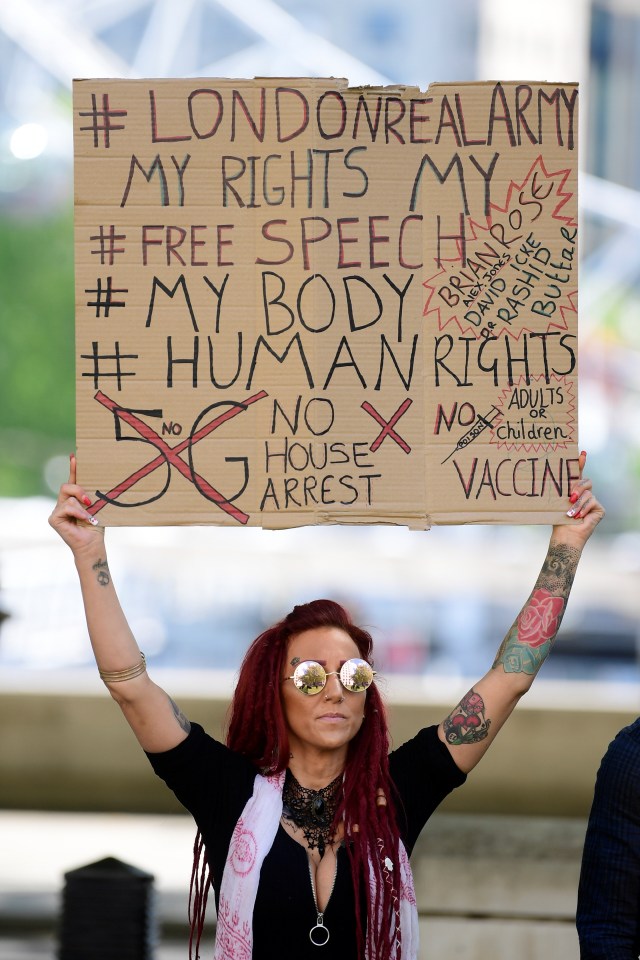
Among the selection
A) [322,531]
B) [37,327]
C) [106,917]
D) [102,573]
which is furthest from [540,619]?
[322,531]

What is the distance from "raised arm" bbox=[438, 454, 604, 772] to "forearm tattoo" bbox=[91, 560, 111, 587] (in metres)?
A: 0.77

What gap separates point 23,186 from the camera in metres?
25.1

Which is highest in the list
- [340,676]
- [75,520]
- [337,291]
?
[337,291]

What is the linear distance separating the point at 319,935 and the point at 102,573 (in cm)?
85

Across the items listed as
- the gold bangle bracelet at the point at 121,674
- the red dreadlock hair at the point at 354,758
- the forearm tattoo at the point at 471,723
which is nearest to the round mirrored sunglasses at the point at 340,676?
the red dreadlock hair at the point at 354,758

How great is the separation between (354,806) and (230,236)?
1.24 metres

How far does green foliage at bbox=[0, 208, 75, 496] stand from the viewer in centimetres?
2373

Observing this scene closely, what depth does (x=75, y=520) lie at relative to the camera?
2.96 m

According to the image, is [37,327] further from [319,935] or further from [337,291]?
[319,935]

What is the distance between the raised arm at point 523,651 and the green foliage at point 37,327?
20.9 meters

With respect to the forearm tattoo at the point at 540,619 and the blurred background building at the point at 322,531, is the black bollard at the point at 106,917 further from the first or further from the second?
the blurred background building at the point at 322,531

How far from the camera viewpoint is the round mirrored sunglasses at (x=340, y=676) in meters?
2.86

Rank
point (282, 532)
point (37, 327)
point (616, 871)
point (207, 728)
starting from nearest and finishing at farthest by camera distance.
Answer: point (616, 871) → point (207, 728) → point (37, 327) → point (282, 532)

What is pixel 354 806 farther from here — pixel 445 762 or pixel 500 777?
pixel 500 777
